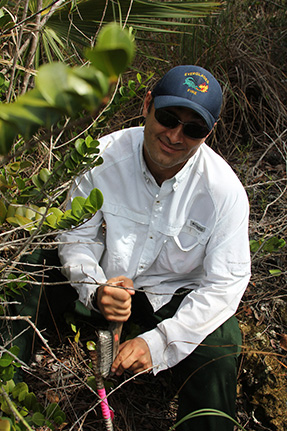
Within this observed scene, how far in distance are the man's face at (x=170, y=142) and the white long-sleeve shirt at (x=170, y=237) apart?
12cm

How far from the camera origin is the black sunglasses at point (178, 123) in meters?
1.94

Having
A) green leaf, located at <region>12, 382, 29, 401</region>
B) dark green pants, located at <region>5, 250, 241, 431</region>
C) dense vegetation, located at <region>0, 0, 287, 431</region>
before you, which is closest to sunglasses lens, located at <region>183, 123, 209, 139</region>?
dense vegetation, located at <region>0, 0, 287, 431</region>

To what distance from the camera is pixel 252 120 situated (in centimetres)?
389

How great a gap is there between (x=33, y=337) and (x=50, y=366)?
0.26m

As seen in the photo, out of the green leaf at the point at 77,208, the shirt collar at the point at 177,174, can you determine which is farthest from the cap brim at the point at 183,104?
the green leaf at the point at 77,208

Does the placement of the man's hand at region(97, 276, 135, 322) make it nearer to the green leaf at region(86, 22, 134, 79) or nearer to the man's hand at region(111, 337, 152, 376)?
the man's hand at region(111, 337, 152, 376)

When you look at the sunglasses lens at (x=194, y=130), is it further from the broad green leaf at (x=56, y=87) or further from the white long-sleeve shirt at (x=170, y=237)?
the broad green leaf at (x=56, y=87)

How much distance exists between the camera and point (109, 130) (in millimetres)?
3348

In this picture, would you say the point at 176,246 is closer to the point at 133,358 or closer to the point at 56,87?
the point at 133,358

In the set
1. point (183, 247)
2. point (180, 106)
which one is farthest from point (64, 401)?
point (180, 106)

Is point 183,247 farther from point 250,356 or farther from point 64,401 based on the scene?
point 64,401

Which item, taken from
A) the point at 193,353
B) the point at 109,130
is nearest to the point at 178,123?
the point at 193,353

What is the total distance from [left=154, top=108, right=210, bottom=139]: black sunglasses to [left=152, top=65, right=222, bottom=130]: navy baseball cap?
0.10 feet

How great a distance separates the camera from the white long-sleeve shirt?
2029mm
